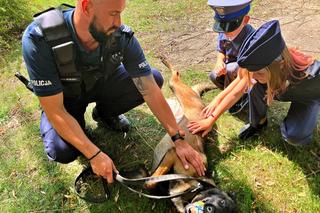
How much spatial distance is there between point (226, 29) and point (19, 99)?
252 centimetres

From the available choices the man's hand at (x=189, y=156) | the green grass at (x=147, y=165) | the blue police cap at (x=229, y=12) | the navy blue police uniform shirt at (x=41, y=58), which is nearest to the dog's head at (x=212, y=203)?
the man's hand at (x=189, y=156)

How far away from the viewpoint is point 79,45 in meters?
2.65

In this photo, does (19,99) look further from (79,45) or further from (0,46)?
(79,45)

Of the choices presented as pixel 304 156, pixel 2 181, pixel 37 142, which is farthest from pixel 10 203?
pixel 304 156

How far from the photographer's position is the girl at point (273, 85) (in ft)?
8.64

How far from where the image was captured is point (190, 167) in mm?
2887

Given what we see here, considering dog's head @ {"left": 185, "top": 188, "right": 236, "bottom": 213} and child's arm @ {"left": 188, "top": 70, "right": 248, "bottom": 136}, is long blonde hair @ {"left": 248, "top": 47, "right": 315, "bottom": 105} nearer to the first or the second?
child's arm @ {"left": 188, "top": 70, "right": 248, "bottom": 136}

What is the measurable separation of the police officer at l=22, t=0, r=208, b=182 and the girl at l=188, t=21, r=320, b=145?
0.66 metres

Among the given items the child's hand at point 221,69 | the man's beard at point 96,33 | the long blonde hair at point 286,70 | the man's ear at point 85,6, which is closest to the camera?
the man's ear at point 85,6

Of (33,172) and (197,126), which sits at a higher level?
(197,126)

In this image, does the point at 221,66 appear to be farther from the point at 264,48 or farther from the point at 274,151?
the point at 264,48

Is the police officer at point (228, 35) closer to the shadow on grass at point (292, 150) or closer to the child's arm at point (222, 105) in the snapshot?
the child's arm at point (222, 105)

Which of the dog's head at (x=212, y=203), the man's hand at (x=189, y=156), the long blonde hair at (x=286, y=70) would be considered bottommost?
the man's hand at (x=189, y=156)

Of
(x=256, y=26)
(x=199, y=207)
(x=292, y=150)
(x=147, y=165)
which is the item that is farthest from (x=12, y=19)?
(x=199, y=207)
